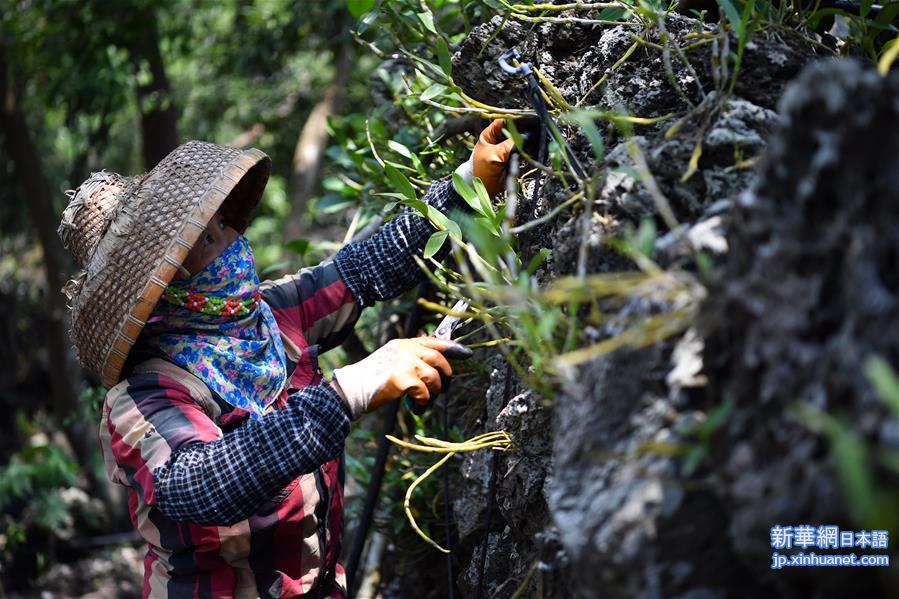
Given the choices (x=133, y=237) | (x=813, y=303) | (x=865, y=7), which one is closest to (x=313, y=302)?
(x=133, y=237)

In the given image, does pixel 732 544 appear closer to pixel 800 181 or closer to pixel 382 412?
pixel 800 181

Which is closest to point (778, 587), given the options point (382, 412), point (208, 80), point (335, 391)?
point (335, 391)

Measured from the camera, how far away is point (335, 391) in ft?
5.18

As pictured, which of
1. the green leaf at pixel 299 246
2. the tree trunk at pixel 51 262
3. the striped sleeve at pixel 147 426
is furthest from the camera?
the tree trunk at pixel 51 262

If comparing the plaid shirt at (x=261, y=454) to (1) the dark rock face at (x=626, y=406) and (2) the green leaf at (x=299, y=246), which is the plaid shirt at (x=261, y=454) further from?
(2) the green leaf at (x=299, y=246)

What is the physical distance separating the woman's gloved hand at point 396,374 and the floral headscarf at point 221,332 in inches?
13.1

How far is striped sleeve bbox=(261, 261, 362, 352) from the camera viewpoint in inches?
81.8

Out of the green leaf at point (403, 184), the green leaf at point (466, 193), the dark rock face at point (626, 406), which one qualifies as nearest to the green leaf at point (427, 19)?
the dark rock face at point (626, 406)

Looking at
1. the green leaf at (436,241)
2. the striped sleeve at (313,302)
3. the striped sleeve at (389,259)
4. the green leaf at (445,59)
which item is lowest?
the striped sleeve at (313,302)

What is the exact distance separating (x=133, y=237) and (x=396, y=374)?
0.59 meters

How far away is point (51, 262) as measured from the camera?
5.39m

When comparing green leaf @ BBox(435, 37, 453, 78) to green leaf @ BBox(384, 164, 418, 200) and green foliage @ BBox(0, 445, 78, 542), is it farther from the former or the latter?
green foliage @ BBox(0, 445, 78, 542)

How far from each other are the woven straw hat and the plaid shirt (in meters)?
0.12

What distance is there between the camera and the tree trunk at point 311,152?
6.10 metres
